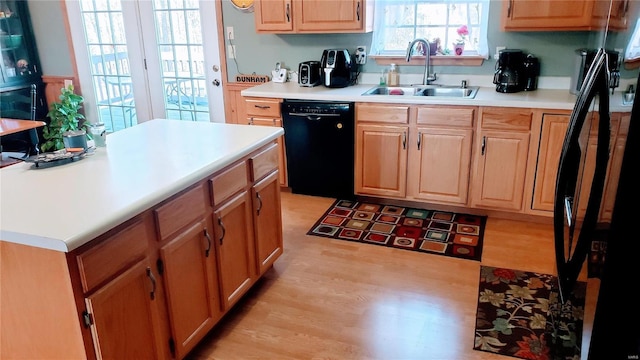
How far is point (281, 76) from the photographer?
4.16 meters

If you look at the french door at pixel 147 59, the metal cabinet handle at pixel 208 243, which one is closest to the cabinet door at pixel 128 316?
the metal cabinet handle at pixel 208 243

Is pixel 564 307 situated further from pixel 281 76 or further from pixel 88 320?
pixel 281 76

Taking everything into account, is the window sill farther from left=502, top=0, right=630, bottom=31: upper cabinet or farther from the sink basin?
left=502, top=0, right=630, bottom=31: upper cabinet

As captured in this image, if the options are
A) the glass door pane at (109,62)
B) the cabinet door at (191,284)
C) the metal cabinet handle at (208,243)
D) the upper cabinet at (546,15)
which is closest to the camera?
the cabinet door at (191,284)

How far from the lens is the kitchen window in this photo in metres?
3.62

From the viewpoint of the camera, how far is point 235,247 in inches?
90.8

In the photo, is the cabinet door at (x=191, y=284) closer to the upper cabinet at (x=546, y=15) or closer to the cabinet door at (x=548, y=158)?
the cabinet door at (x=548, y=158)

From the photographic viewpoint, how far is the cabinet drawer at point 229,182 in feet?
6.83

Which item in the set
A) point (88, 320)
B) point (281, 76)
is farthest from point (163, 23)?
point (88, 320)

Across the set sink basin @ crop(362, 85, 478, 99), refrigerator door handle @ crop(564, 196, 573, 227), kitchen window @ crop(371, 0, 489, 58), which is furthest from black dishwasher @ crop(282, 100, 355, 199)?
refrigerator door handle @ crop(564, 196, 573, 227)

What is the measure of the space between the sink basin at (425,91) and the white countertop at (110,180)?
4.89 ft

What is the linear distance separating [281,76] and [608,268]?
3729 millimetres

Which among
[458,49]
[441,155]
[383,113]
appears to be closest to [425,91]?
[458,49]

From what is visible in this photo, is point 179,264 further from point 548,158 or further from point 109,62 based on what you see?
point 109,62
